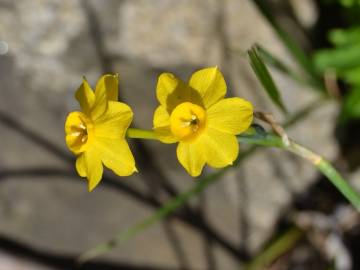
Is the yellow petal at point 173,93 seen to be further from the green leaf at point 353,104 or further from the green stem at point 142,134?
the green leaf at point 353,104

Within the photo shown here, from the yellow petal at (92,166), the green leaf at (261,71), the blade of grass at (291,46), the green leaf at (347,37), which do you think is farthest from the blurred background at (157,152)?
the yellow petal at (92,166)

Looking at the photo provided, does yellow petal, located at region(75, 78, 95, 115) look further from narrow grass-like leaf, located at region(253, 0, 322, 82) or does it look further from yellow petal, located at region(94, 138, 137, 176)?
narrow grass-like leaf, located at region(253, 0, 322, 82)

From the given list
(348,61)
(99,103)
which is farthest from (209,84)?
(348,61)

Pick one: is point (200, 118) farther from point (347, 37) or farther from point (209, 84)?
point (347, 37)

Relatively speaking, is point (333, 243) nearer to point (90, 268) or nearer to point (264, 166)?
point (264, 166)

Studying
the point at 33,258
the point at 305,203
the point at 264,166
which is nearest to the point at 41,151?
the point at 33,258
